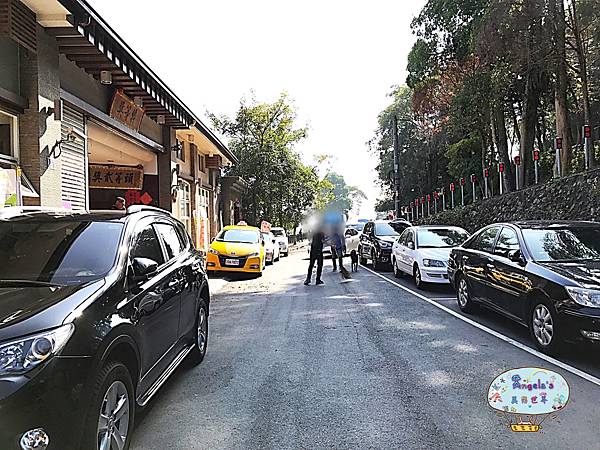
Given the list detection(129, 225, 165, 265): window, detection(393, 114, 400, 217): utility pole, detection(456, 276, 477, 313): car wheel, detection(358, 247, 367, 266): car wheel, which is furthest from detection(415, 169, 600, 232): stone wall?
detection(129, 225, 165, 265): window

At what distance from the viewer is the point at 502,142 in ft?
79.8

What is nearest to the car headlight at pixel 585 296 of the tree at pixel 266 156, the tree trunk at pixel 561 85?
the tree trunk at pixel 561 85

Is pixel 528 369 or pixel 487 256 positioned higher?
pixel 487 256

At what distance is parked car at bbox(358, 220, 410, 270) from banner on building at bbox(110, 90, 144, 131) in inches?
322

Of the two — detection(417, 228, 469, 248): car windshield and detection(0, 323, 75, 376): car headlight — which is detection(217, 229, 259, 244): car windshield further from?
detection(0, 323, 75, 376): car headlight

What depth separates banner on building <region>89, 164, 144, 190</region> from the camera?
17.9 meters

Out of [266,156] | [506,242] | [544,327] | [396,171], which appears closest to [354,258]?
[506,242]

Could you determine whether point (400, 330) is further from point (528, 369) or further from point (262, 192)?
point (262, 192)

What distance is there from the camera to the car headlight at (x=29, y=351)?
3062 mm

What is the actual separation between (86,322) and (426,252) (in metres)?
10.4

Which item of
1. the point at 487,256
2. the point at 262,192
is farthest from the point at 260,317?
the point at 262,192

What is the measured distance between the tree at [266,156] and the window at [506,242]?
100 ft

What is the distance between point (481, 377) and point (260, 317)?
473cm

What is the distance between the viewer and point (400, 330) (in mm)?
8438
